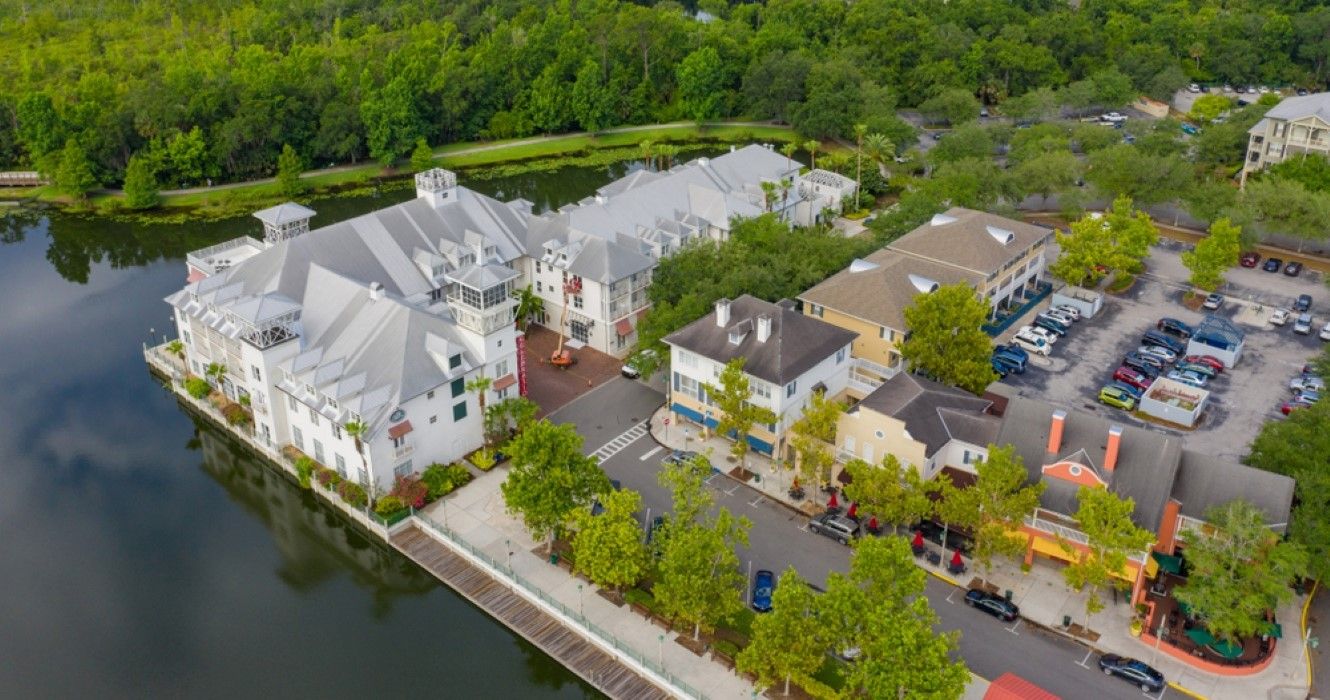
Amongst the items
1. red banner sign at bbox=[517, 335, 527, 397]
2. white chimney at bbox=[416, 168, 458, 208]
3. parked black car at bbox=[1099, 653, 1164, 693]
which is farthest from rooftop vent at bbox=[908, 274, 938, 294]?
white chimney at bbox=[416, 168, 458, 208]

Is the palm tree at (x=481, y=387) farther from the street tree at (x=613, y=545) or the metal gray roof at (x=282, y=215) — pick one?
the metal gray roof at (x=282, y=215)

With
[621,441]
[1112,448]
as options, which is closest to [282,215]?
[621,441]

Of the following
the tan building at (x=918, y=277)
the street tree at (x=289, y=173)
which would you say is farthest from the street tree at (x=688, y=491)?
the street tree at (x=289, y=173)

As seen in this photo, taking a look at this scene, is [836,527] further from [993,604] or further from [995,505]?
[993,604]

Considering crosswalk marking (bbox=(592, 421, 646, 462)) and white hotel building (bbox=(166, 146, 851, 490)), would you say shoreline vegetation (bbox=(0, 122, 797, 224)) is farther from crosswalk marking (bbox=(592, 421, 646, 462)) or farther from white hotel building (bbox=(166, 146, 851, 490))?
crosswalk marking (bbox=(592, 421, 646, 462))

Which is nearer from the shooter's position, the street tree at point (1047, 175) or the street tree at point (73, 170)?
the street tree at point (1047, 175)
